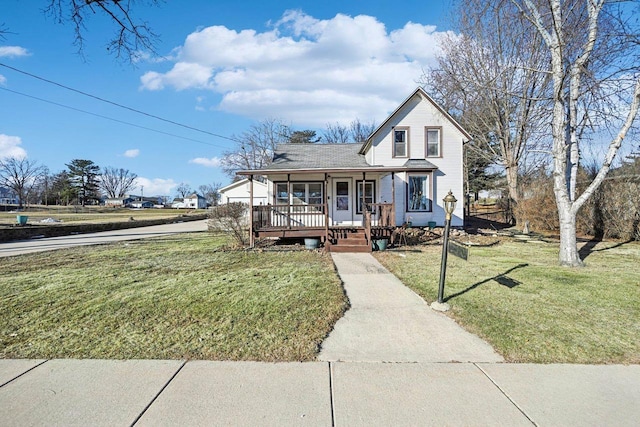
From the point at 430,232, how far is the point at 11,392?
14.2m

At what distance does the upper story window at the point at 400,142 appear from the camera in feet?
49.6

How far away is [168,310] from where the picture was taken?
15.3ft

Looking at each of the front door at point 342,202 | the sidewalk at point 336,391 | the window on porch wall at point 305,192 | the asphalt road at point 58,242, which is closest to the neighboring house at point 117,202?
the asphalt road at point 58,242

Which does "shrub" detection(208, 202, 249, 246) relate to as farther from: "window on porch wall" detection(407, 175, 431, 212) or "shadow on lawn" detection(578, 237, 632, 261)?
"shadow on lawn" detection(578, 237, 632, 261)

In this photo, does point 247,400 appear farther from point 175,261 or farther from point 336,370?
point 175,261

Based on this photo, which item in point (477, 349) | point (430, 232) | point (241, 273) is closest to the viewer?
point (477, 349)

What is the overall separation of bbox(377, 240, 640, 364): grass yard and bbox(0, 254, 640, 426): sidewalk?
36 centimetres

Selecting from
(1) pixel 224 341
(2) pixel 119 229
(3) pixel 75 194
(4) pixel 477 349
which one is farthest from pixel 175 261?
(3) pixel 75 194

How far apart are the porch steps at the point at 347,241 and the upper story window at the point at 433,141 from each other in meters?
6.02

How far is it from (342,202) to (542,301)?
10.2m

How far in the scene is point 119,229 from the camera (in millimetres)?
23000

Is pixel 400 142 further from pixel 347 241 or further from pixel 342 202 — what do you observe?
pixel 347 241

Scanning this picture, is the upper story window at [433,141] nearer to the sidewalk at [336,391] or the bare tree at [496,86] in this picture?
the bare tree at [496,86]

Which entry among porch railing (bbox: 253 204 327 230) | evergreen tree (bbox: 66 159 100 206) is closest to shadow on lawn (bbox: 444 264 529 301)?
porch railing (bbox: 253 204 327 230)
